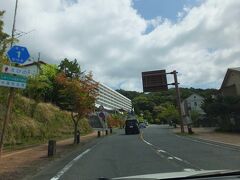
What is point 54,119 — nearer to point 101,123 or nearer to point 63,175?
point 101,123

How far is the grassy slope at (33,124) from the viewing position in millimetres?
30688

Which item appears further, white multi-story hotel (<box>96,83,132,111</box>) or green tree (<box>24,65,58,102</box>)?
white multi-story hotel (<box>96,83,132,111</box>)

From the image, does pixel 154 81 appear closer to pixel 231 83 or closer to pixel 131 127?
pixel 131 127

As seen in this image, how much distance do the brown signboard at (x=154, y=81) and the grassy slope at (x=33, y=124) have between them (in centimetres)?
1090

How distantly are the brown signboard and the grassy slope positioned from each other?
10903 millimetres

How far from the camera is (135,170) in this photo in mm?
13008

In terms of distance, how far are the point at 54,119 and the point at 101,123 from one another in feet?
39.7

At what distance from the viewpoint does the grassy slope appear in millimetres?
30688

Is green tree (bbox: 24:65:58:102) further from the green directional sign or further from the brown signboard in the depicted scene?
the green directional sign

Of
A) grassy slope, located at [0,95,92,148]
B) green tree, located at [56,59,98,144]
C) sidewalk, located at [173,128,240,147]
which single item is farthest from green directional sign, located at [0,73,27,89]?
green tree, located at [56,59,98,144]

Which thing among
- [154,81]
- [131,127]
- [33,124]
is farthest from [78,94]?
[131,127]

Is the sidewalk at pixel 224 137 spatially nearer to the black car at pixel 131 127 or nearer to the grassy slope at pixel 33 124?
the black car at pixel 131 127

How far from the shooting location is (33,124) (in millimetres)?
35094

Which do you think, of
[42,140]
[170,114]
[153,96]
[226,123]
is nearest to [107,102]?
[153,96]
